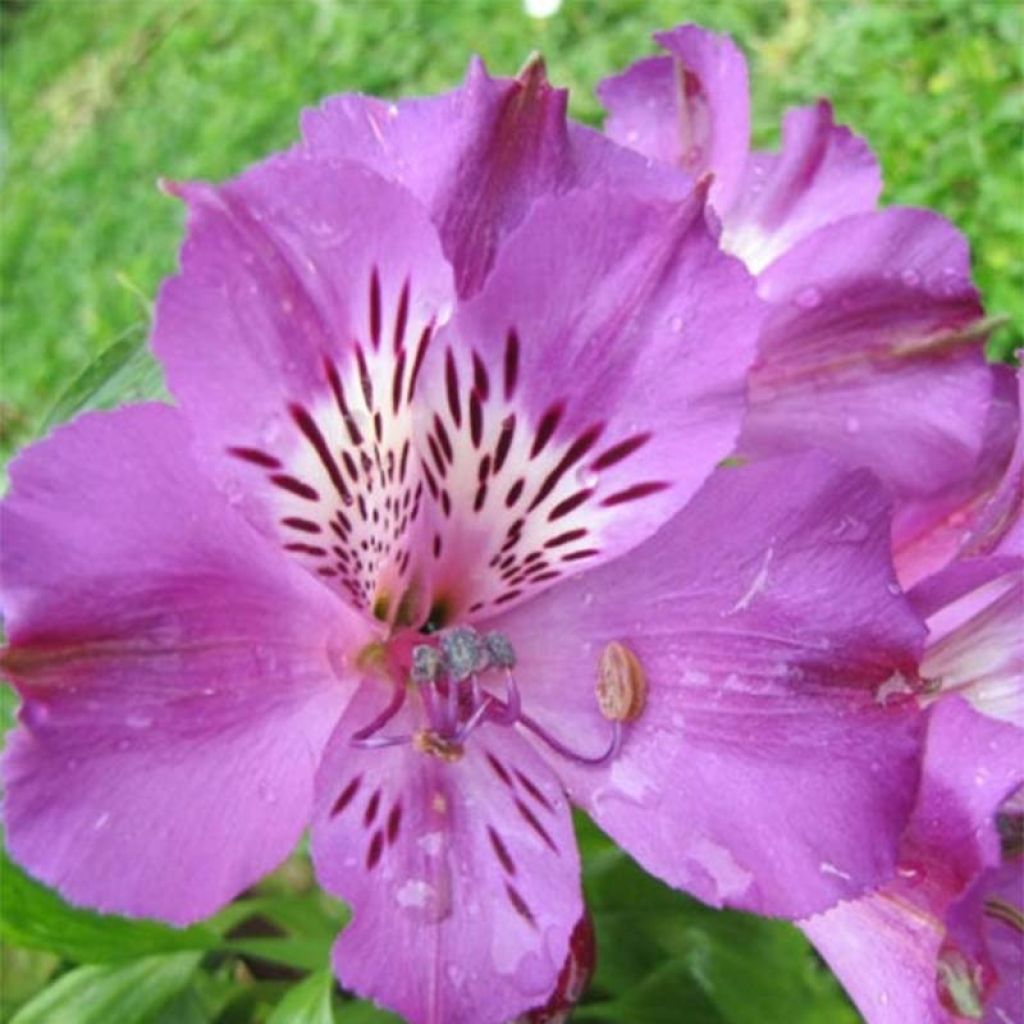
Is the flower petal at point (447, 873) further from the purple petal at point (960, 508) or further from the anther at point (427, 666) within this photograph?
the purple petal at point (960, 508)

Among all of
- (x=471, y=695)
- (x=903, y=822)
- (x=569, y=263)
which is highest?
(x=569, y=263)

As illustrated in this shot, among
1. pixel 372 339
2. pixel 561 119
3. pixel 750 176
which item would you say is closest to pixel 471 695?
pixel 372 339

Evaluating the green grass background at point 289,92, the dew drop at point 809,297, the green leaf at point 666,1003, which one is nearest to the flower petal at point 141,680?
the dew drop at point 809,297

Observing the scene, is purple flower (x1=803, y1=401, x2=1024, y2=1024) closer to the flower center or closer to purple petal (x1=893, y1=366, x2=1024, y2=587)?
purple petal (x1=893, y1=366, x2=1024, y2=587)

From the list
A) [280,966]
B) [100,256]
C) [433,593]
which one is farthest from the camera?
[100,256]

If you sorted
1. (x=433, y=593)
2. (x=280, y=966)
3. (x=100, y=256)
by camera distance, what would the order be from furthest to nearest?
(x=100, y=256)
(x=280, y=966)
(x=433, y=593)

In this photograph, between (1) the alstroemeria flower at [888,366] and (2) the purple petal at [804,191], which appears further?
(2) the purple petal at [804,191]

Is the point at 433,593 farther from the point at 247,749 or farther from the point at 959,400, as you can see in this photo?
the point at 959,400
